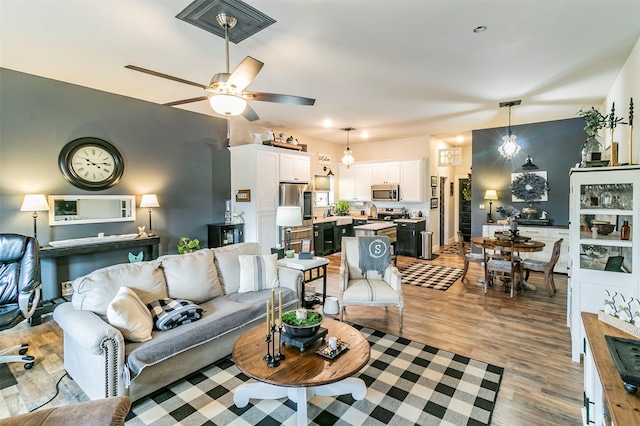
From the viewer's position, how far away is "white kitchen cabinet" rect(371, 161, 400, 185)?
7590 mm

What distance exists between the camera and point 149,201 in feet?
14.9

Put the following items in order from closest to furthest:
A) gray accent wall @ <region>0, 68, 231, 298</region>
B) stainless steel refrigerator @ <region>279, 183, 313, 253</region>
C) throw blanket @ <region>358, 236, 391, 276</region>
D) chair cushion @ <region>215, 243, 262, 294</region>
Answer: chair cushion @ <region>215, 243, 262, 294</region>
gray accent wall @ <region>0, 68, 231, 298</region>
throw blanket @ <region>358, 236, 391, 276</region>
stainless steel refrigerator @ <region>279, 183, 313, 253</region>

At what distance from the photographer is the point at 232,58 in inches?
127

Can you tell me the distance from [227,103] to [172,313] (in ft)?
5.68

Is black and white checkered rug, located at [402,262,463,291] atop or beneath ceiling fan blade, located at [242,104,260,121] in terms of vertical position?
beneath

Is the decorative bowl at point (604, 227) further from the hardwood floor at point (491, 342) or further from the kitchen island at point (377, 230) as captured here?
the kitchen island at point (377, 230)

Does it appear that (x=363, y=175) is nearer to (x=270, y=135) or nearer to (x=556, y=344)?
(x=270, y=135)

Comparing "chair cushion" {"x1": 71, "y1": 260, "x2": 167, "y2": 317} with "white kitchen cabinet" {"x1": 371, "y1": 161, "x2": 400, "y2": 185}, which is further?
"white kitchen cabinet" {"x1": 371, "y1": 161, "x2": 400, "y2": 185}

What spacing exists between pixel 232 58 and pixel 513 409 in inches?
156

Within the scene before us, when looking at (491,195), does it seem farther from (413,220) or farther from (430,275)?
(430,275)

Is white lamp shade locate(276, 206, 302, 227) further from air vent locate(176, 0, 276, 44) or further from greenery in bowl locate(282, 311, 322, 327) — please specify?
air vent locate(176, 0, 276, 44)

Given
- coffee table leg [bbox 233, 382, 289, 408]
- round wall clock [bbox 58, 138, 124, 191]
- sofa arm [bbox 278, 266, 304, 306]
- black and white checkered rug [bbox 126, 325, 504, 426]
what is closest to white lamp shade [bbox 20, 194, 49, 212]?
round wall clock [bbox 58, 138, 124, 191]

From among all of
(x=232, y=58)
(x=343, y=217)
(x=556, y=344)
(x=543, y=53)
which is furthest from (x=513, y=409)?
(x=343, y=217)

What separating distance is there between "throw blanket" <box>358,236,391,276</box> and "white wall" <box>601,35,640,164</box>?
101 inches
